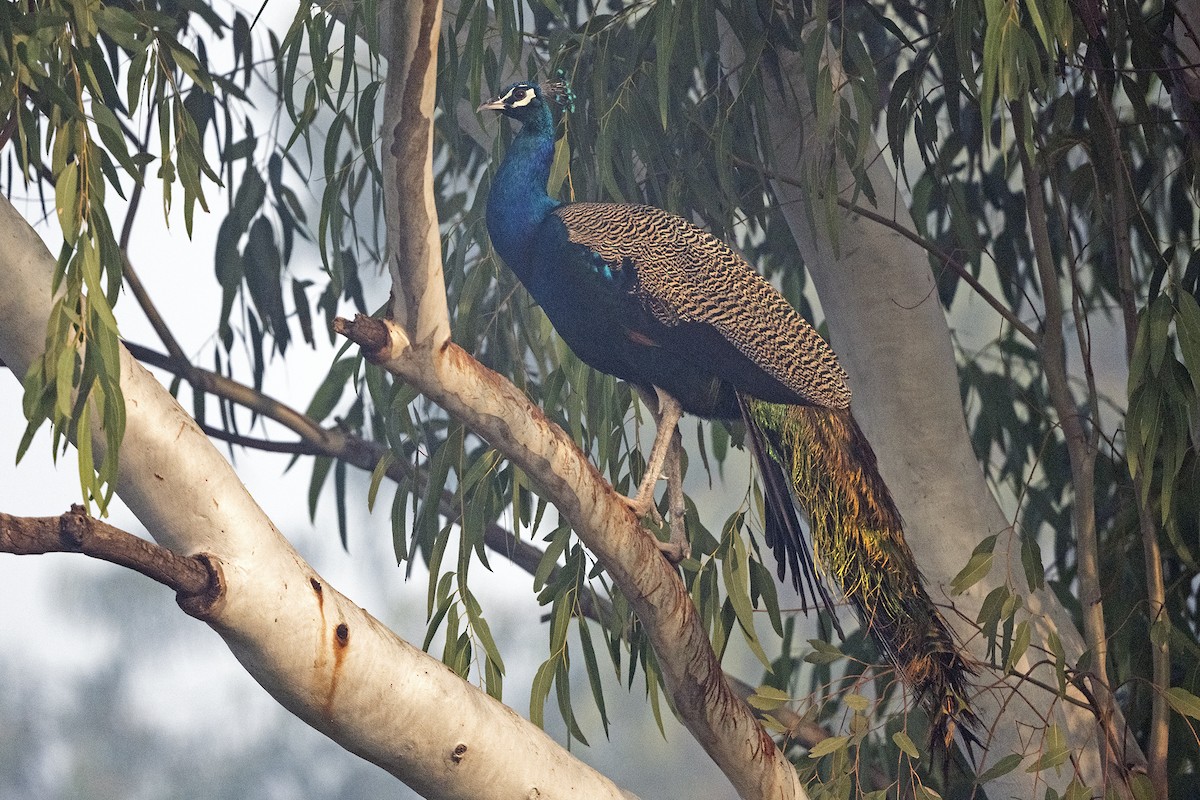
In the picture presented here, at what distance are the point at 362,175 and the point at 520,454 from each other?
0.71 meters

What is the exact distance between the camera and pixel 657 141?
1.47 metres

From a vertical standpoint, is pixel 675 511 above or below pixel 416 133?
below

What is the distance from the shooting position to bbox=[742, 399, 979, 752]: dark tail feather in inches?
50.1

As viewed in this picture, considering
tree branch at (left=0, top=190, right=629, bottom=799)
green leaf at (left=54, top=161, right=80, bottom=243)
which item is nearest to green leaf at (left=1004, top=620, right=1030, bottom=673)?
tree branch at (left=0, top=190, right=629, bottom=799)

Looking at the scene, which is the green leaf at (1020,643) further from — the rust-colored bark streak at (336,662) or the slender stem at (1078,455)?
the rust-colored bark streak at (336,662)

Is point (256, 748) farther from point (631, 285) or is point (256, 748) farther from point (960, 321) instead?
point (960, 321)

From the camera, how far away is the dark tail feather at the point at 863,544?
4.17ft

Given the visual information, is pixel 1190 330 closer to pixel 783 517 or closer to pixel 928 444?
pixel 928 444

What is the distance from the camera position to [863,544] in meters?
1.31

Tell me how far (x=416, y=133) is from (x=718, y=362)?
533mm

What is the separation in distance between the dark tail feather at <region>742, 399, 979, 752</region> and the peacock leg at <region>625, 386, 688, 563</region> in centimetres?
8

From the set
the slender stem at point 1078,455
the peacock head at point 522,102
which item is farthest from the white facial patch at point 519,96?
the slender stem at point 1078,455

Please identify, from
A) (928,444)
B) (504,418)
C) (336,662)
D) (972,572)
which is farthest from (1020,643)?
(336,662)

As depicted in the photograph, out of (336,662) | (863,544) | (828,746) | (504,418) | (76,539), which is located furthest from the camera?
(863,544)
